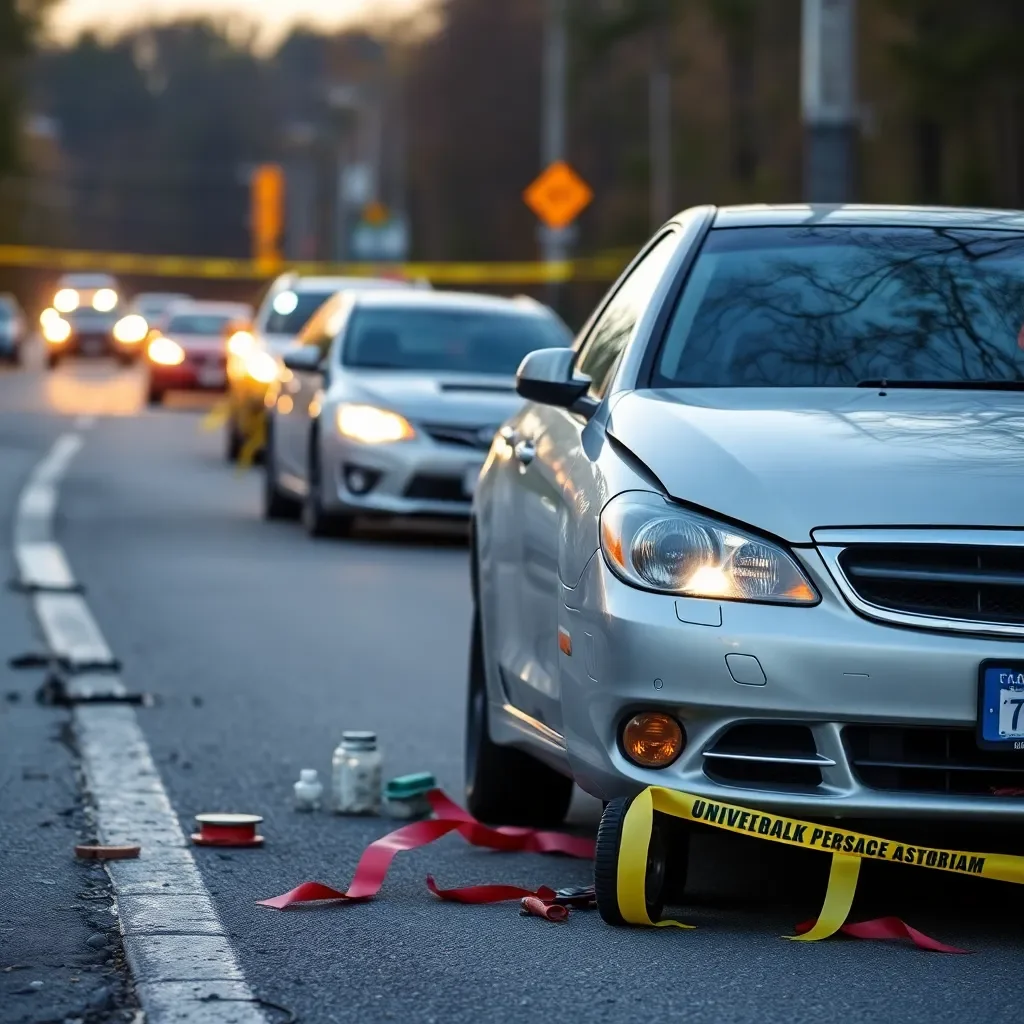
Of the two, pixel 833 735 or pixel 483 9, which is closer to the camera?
pixel 833 735

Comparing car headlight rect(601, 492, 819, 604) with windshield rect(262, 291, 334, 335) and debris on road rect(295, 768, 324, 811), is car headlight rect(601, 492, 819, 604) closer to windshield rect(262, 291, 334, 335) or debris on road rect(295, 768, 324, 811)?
debris on road rect(295, 768, 324, 811)

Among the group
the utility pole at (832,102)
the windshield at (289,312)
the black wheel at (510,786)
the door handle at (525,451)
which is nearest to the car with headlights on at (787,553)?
the door handle at (525,451)

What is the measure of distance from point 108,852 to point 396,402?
9811 mm

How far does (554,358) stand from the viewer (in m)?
6.59

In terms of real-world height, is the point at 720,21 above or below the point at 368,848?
above

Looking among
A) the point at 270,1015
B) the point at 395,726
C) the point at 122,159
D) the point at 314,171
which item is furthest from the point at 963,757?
the point at 122,159

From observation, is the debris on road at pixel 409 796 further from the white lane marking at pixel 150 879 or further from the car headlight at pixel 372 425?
the car headlight at pixel 372 425

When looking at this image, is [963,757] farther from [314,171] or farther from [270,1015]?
[314,171]

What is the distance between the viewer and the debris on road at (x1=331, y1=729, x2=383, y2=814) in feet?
23.5

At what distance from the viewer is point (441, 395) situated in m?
16.1

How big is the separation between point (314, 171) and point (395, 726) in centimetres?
15247

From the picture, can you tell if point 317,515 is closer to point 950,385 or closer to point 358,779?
point 358,779

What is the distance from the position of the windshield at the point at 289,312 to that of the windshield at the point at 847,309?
16112mm

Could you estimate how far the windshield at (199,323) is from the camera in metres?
39.9
